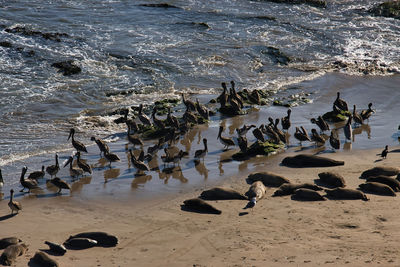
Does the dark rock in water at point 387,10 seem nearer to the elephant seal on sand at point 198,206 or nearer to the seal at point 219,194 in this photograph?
the seal at point 219,194

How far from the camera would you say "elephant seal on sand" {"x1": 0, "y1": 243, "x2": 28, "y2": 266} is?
36.2 feet

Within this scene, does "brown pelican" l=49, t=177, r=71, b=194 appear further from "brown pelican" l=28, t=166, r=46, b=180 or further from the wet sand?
"brown pelican" l=28, t=166, r=46, b=180

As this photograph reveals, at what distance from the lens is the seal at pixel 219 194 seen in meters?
14.0

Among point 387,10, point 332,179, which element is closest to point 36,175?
point 332,179

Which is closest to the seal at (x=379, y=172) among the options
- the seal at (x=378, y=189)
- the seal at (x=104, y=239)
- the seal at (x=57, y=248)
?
the seal at (x=378, y=189)

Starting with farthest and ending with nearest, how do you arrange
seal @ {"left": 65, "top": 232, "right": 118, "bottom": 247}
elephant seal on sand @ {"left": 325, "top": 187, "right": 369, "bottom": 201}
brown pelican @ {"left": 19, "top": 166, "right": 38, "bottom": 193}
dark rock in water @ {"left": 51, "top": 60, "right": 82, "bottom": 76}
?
dark rock in water @ {"left": 51, "top": 60, "right": 82, "bottom": 76} → brown pelican @ {"left": 19, "top": 166, "right": 38, "bottom": 193} → elephant seal on sand @ {"left": 325, "top": 187, "right": 369, "bottom": 201} → seal @ {"left": 65, "top": 232, "right": 118, "bottom": 247}

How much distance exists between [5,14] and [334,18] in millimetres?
18688

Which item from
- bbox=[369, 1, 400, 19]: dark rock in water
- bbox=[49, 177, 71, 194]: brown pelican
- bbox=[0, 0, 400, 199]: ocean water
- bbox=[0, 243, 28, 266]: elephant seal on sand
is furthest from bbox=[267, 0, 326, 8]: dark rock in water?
bbox=[0, 243, 28, 266]: elephant seal on sand

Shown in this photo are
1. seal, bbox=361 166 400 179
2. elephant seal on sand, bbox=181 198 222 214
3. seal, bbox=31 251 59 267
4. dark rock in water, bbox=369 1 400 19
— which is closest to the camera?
seal, bbox=31 251 59 267

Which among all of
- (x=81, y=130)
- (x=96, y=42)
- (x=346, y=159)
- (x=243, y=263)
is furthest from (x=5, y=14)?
(x=243, y=263)

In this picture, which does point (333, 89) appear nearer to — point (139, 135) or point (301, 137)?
point (301, 137)

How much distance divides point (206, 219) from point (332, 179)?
3414mm

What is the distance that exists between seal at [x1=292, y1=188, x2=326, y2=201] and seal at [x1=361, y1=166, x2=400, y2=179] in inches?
76.9

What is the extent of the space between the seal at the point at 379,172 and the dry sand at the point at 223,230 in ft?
1.71
